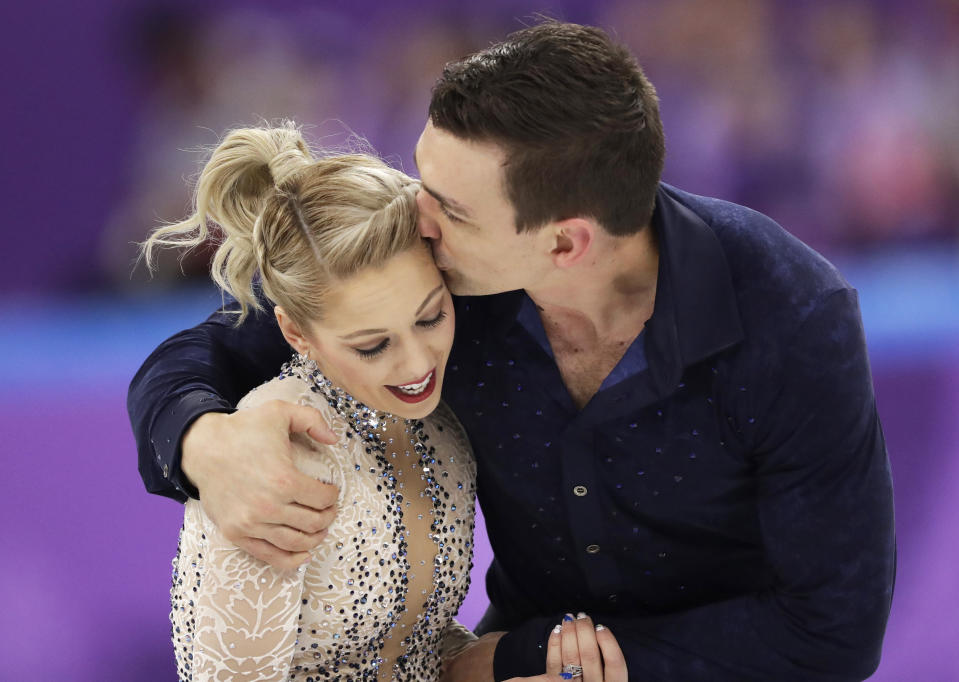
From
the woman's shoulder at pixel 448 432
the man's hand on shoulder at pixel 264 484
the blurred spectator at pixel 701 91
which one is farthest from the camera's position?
the blurred spectator at pixel 701 91

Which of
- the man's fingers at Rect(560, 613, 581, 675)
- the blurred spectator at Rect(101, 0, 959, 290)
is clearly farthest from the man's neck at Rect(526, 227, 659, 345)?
the blurred spectator at Rect(101, 0, 959, 290)

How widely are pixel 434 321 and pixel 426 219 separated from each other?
0.18m

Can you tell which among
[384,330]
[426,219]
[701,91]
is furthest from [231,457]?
[701,91]

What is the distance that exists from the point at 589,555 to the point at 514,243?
654mm

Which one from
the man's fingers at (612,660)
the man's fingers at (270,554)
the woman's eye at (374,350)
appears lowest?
the man's fingers at (612,660)

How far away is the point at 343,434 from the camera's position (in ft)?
6.40

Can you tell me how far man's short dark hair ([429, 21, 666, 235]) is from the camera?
1.80 metres

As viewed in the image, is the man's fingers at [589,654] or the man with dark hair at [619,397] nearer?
the man with dark hair at [619,397]

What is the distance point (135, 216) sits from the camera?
5.88m

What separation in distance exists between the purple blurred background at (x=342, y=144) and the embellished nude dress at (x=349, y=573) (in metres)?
2.06

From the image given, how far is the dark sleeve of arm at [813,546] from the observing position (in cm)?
184

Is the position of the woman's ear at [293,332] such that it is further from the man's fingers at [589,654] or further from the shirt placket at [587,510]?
the man's fingers at [589,654]

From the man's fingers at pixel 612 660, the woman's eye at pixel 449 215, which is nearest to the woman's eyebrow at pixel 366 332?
the woman's eye at pixel 449 215

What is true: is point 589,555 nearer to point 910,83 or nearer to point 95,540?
point 95,540
